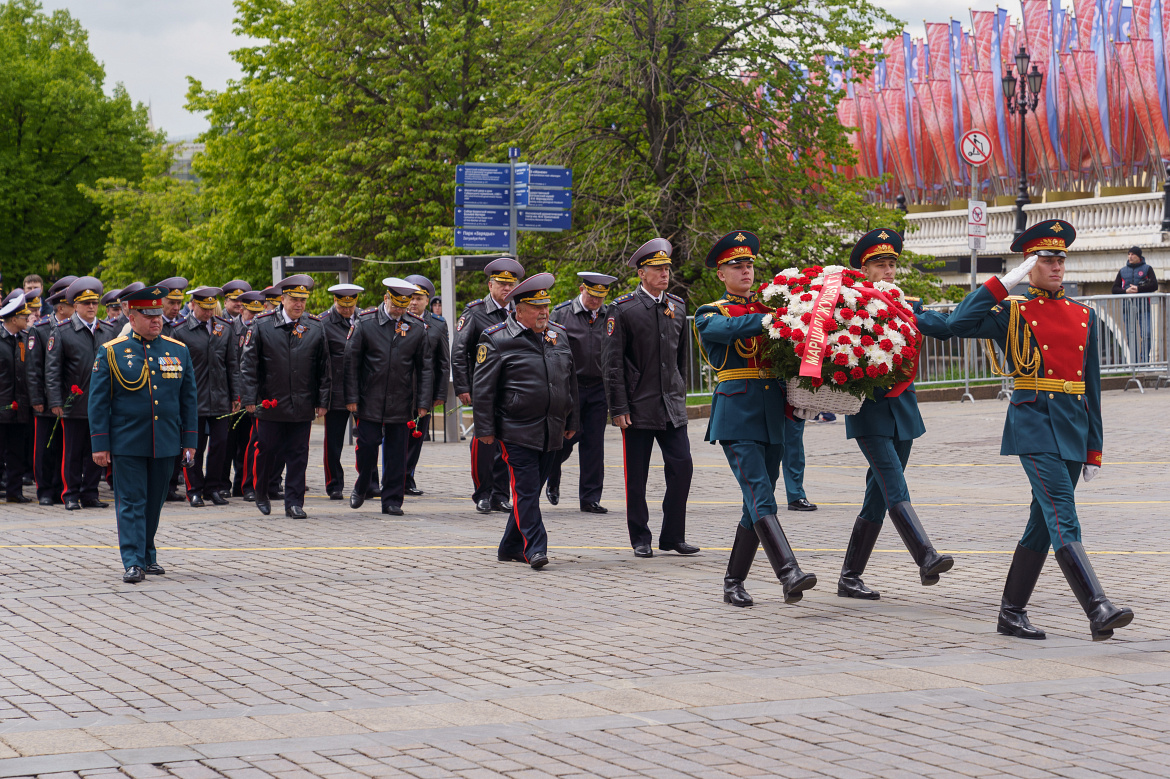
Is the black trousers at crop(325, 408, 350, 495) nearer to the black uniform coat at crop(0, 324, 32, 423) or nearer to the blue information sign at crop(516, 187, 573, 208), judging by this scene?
the black uniform coat at crop(0, 324, 32, 423)

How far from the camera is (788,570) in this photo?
25.1ft

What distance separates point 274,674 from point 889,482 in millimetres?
3472

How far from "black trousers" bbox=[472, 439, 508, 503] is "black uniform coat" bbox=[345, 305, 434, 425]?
2.49ft

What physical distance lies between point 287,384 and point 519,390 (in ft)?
12.8

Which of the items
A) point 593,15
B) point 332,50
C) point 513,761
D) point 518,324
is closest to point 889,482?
point 518,324

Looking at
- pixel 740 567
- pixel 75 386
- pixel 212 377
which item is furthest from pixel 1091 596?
pixel 75 386

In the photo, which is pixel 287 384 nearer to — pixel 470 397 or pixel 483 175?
pixel 470 397

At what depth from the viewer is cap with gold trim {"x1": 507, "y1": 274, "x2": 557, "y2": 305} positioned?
31.3 feet

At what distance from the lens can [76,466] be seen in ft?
44.5

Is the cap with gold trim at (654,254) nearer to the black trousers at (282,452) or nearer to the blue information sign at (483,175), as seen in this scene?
the black trousers at (282,452)

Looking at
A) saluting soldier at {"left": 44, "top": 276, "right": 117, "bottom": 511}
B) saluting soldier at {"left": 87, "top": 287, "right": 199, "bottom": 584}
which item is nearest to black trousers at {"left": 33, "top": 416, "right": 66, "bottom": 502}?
saluting soldier at {"left": 44, "top": 276, "right": 117, "bottom": 511}

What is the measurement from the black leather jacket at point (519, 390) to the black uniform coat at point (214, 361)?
4.95 metres

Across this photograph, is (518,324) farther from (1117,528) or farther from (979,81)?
(979,81)

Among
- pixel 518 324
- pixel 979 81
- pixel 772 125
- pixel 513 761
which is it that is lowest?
pixel 513 761
